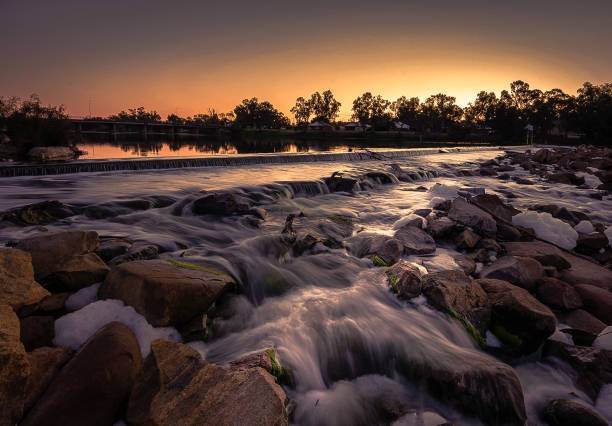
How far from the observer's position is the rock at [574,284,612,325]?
3630 millimetres

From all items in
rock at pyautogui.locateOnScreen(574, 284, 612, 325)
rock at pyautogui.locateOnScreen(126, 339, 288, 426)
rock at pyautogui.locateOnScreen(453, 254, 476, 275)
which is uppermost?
rock at pyautogui.locateOnScreen(126, 339, 288, 426)

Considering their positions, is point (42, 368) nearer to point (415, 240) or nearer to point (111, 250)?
point (111, 250)

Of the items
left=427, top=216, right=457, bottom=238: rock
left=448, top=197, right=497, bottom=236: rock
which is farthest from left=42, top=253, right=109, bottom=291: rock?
left=448, top=197, right=497, bottom=236: rock

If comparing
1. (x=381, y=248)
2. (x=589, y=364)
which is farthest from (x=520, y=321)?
(x=381, y=248)

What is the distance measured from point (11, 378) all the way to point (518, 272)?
515 centimetres

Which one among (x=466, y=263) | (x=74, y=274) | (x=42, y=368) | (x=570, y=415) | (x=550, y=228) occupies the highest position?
(x=74, y=274)

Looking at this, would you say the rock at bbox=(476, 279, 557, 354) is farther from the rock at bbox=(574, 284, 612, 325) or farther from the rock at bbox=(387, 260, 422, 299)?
the rock at bbox=(574, 284, 612, 325)

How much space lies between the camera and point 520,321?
10.5 feet

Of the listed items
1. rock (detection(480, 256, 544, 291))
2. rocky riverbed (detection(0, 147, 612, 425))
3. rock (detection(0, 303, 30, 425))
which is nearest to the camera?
rock (detection(0, 303, 30, 425))

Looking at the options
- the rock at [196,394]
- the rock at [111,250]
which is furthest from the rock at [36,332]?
the rock at [111,250]

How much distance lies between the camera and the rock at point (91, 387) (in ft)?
5.78

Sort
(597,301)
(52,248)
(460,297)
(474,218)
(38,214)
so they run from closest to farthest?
1. (52,248)
2. (460,297)
3. (597,301)
4. (38,214)
5. (474,218)

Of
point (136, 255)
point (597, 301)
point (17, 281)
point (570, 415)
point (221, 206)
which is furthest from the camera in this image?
point (221, 206)

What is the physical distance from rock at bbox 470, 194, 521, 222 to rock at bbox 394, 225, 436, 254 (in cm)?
221
